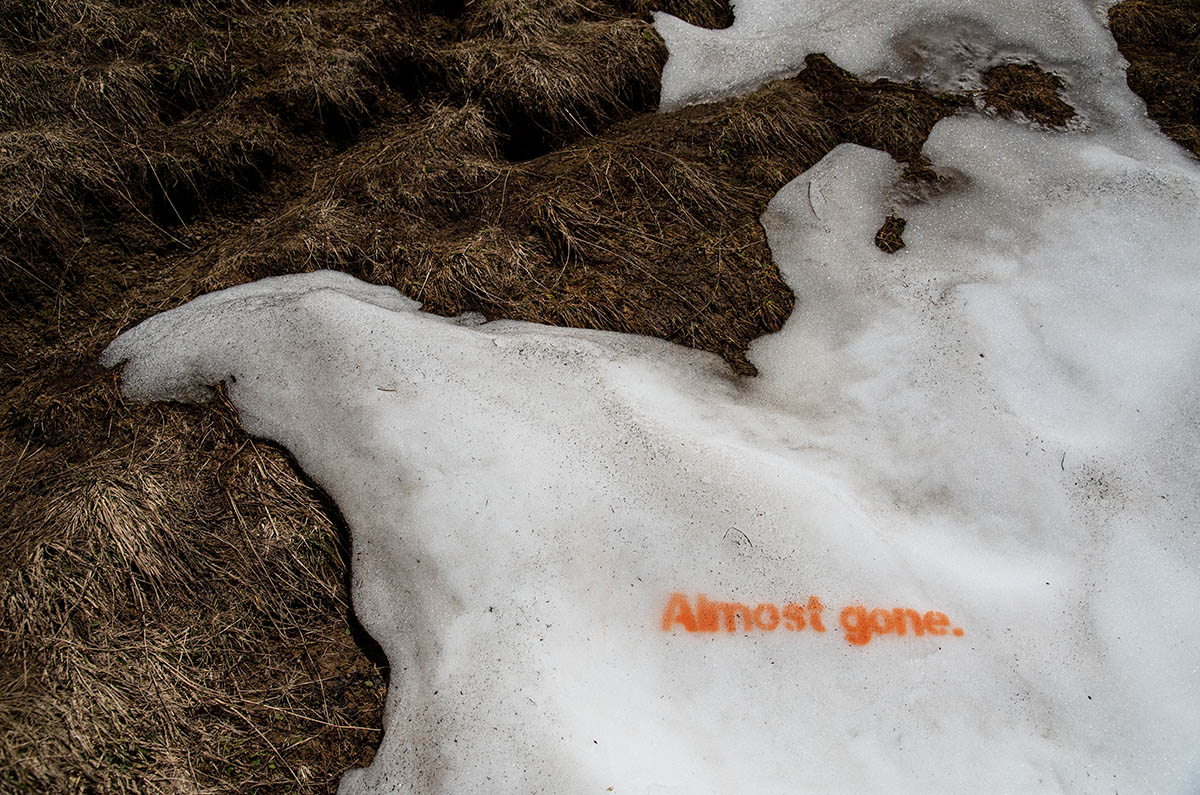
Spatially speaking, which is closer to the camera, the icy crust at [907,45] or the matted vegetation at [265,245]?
the matted vegetation at [265,245]

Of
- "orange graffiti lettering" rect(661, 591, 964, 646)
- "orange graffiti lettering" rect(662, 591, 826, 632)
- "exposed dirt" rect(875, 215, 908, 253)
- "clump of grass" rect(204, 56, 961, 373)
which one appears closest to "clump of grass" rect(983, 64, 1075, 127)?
"clump of grass" rect(204, 56, 961, 373)

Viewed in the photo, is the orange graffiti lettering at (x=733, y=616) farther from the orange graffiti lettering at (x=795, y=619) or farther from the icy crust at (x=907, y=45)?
the icy crust at (x=907, y=45)

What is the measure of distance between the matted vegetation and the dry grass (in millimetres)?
1508

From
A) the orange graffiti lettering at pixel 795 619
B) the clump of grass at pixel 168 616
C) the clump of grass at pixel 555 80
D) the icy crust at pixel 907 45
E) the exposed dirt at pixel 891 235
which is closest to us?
the clump of grass at pixel 168 616

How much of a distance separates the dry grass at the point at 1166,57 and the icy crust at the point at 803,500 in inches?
21.0

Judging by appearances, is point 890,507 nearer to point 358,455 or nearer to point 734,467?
point 734,467

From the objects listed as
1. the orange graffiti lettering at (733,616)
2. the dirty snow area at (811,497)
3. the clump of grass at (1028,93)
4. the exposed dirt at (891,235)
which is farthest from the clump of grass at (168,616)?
the clump of grass at (1028,93)

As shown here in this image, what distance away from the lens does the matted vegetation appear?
3047 millimetres

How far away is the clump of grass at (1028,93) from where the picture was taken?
5.04 m

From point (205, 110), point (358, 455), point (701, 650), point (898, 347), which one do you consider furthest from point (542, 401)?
point (205, 110)

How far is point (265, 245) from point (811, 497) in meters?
3.63

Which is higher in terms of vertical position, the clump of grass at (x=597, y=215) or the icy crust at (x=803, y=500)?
the clump of grass at (x=597, y=215)

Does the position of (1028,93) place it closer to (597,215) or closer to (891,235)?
(891,235)

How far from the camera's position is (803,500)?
359cm
